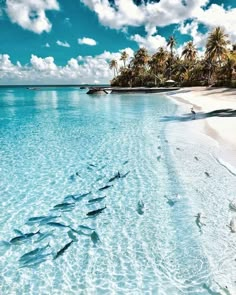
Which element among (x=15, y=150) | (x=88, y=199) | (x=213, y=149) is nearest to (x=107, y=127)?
(x=15, y=150)

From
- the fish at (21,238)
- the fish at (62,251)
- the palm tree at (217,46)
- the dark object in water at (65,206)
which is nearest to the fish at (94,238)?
the fish at (62,251)

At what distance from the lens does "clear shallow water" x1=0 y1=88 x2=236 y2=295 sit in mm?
3883

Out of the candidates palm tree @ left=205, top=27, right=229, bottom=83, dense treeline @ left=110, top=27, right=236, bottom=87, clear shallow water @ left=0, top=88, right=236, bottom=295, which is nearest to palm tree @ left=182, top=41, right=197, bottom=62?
dense treeline @ left=110, top=27, right=236, bottom=87

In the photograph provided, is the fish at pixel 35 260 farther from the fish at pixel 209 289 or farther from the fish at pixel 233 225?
the fish at pixel 233 225

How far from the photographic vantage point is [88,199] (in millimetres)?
6465

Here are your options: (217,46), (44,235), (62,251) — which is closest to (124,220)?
(62,251)

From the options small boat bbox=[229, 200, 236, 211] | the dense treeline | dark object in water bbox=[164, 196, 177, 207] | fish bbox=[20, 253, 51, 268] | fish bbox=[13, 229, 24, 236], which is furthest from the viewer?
the dense treeline

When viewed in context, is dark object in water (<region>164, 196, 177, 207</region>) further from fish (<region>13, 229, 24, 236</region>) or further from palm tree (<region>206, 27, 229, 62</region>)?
palm tree (<region>206, 27, 229, 62</region>)

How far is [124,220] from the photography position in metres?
5.45

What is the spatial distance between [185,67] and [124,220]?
213 ft

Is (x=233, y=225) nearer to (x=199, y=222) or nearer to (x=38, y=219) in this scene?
(x=199, y=222)

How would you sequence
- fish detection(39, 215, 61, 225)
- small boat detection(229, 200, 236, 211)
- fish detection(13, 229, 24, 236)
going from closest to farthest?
fish detection(13, 229, 24, 236) < fish detection(39, 215, 61, 225) < small boat detection(229, 200, 236, 211)

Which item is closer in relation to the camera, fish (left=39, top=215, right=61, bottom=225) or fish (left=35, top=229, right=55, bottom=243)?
fish (left=35, top=229, right=55, bottom=243)

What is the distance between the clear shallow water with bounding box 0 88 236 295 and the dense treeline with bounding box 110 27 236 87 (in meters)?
37.4
